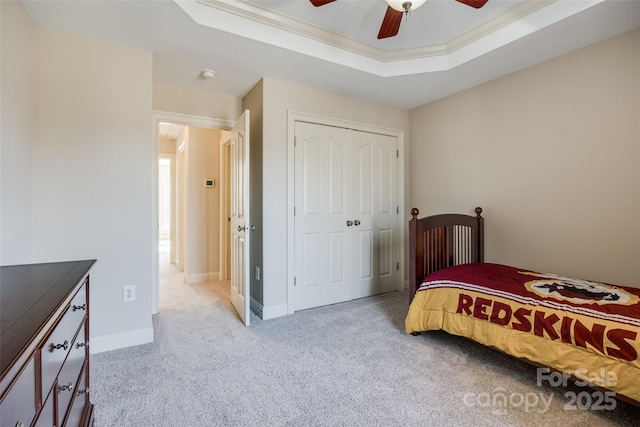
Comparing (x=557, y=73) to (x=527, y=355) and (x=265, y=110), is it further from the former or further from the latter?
(x=265, y=110)

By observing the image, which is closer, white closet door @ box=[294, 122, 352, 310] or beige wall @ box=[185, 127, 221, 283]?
white closet door @ box=[294, 122, 352, 310]

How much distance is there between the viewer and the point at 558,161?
2.55m

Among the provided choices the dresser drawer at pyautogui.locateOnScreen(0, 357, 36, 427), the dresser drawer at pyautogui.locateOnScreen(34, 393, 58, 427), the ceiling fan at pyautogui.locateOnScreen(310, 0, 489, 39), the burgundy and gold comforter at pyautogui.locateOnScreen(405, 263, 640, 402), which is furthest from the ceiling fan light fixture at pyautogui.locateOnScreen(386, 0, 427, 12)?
the dresser drawer at pyautogui.locateOnScreen(34, 393, 58, 427)

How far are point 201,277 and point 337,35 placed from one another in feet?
11.7

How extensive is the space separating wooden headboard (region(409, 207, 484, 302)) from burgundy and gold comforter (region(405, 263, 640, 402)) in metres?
0.20

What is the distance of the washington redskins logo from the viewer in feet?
5.65

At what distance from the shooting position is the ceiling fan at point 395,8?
1.69 metres

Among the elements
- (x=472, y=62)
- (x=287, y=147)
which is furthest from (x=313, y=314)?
(x=472, y=62)

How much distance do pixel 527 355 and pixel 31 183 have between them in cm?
340

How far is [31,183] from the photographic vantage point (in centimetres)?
206

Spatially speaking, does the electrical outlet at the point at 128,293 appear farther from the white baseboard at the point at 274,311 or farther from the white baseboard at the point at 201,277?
the white baseboard at the point at 201,277

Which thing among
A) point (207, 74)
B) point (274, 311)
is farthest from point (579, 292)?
point (207, 74)

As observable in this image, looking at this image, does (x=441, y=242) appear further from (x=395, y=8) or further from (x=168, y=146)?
(x=168, y=146)

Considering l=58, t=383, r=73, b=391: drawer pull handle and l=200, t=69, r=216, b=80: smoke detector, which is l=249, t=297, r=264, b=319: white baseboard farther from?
l=200, t=69, r=216, b=80: smoke detector
